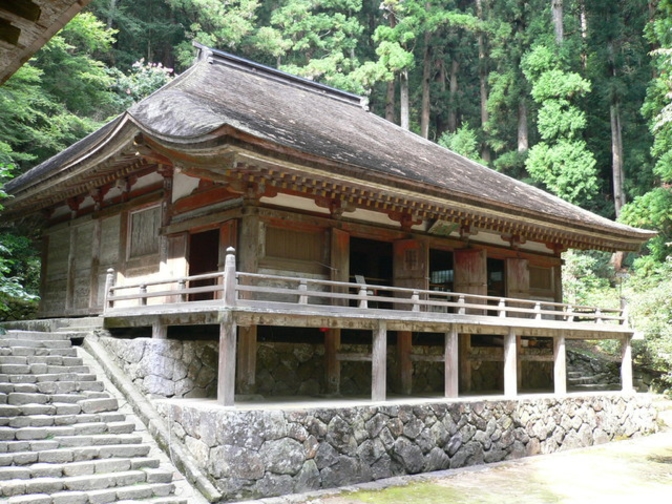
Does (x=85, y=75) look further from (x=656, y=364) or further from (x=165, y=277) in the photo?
(x=656, y=364)

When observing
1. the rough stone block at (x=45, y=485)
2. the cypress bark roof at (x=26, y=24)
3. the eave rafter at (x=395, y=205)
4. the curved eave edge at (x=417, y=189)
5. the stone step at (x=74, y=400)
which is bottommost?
the rough stone block at (x=45, y=485)

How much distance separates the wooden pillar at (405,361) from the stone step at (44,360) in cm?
651

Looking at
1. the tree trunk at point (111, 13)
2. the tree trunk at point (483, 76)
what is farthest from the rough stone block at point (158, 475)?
the tree trunk at point (483, 76)

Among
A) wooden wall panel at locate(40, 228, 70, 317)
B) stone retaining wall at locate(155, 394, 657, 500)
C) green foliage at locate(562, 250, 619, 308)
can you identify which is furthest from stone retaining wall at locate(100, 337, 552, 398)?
green foliage at locate(562, 250, 619, 308)

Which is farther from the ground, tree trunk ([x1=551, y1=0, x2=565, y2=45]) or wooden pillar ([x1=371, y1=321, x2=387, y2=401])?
tree trunk ([x1=551, y1=0, x2=565, y2=45])

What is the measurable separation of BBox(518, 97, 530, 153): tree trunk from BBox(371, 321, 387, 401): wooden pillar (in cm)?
2455

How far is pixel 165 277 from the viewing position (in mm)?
12422

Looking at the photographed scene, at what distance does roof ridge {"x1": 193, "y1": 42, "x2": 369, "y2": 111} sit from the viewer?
16.2m

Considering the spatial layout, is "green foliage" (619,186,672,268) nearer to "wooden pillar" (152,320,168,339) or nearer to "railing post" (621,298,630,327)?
"railing post" (621,298,630,327)

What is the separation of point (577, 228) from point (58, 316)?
13.2 metres

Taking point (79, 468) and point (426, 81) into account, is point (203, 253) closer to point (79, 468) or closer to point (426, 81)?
point (79, 468)

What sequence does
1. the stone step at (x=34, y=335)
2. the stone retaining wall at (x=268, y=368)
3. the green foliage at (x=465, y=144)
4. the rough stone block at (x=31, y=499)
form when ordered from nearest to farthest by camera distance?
the rough stone block at (x=31, y=499) → the stone retaining wall at (x=268, y=368) → the stone step at (x=34, y=335) → the green foliage at (x=465, y=144)

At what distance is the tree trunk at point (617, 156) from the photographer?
28895 mm

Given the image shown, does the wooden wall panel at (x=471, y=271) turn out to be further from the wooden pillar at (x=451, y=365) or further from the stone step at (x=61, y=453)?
the stone step at (x=61, y=453)
